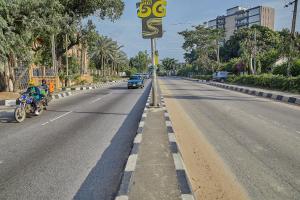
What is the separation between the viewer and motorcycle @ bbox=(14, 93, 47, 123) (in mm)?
12062

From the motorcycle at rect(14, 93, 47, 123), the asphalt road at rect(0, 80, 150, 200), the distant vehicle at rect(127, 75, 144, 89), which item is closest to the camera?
the asphalt road at rect(0, 80, 150, 200)

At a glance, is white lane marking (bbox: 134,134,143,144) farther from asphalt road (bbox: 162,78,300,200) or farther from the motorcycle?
the motorcycle

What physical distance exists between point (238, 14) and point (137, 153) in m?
146

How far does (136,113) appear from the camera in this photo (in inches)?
544

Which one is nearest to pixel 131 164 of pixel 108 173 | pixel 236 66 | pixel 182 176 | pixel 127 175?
pixel 108 173

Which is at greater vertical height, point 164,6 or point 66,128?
point 164,6

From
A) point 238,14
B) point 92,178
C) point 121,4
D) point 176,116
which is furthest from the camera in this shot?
point 238,14

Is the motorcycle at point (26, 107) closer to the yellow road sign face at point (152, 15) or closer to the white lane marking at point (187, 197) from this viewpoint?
the yellow road sign face at point (152, 15)

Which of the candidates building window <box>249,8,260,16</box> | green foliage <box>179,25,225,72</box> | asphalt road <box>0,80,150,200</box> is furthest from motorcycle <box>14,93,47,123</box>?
building window <box>249,8,260,16</box>

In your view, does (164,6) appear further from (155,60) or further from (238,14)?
(238,14)

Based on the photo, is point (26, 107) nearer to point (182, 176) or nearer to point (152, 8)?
point (152, 8)

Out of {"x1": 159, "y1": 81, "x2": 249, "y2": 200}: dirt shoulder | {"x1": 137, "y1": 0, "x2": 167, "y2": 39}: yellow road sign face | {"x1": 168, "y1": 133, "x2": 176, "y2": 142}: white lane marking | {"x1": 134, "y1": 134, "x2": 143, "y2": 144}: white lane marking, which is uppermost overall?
{"x1": 137, "y1": 0, "x2": 167, "y2": 39}: yellow road sign face

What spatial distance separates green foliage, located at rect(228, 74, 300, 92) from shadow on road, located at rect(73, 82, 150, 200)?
1956 centimetres

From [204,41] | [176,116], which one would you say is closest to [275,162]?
[176,116]
